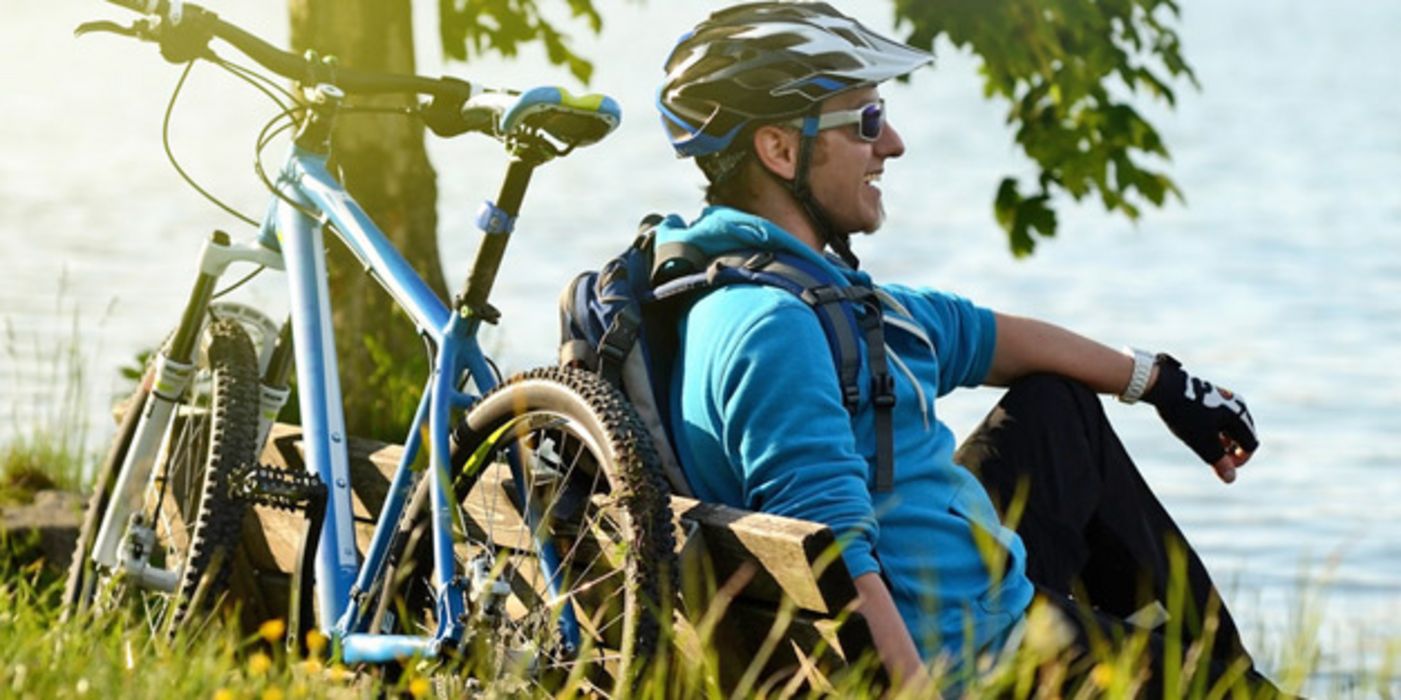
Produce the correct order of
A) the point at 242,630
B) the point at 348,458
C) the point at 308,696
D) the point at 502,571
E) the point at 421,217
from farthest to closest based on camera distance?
the point at 421,217, the point at 242,630, the point at 348,458, the point at 502,571, the point at 308,696

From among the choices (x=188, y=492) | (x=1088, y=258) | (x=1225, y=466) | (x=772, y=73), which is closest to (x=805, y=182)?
(x=772, y=73)

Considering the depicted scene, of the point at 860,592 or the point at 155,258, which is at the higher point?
the point at 155,258

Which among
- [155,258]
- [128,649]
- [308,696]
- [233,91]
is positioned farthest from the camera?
[233,91]

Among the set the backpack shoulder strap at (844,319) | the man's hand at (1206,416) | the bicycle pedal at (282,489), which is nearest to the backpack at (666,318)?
the backpack shoulder strap at (844,319)

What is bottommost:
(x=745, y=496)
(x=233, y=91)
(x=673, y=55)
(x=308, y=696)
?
(x=308, y=696)

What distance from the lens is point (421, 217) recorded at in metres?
8.27

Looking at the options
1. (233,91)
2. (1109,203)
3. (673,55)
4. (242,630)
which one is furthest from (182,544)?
(233,91)

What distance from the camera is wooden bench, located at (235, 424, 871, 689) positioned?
4.24 meters

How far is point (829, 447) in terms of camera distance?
444 cm

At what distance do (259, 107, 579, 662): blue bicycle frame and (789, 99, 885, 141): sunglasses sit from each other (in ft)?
1.83

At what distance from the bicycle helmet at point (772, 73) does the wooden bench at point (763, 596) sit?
74 centimetres

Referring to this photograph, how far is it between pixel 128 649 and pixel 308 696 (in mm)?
493

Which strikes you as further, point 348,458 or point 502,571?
point 348,458

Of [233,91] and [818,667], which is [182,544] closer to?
[818,667]
